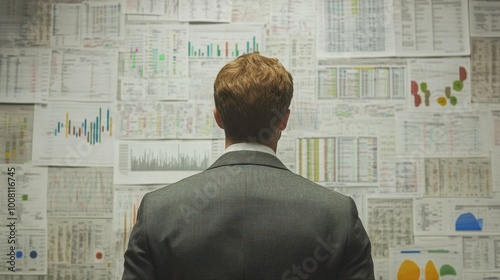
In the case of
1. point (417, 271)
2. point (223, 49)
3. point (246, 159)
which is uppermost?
point (223, 49)

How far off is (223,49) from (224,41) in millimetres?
28

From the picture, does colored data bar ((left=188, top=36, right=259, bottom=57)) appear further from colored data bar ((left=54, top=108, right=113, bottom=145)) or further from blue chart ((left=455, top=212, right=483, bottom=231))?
blue chart ((left=455, top=212, right=483, bottom=231))

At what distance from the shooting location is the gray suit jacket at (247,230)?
100 centimetres

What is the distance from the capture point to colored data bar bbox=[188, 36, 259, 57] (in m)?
1.79

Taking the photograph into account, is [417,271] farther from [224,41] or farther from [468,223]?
[224,41]

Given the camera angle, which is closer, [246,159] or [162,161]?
[246,159]

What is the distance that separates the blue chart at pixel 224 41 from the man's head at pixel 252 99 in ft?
2.36

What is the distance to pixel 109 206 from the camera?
176cm

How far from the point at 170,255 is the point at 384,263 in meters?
0.95

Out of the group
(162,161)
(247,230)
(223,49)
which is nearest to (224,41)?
(223,49)

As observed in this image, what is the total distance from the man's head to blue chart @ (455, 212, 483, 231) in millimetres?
960

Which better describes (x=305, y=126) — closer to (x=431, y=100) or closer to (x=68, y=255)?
(x=431, y=100)

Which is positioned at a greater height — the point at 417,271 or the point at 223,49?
the point at 223,49

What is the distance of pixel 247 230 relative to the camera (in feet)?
3.28
